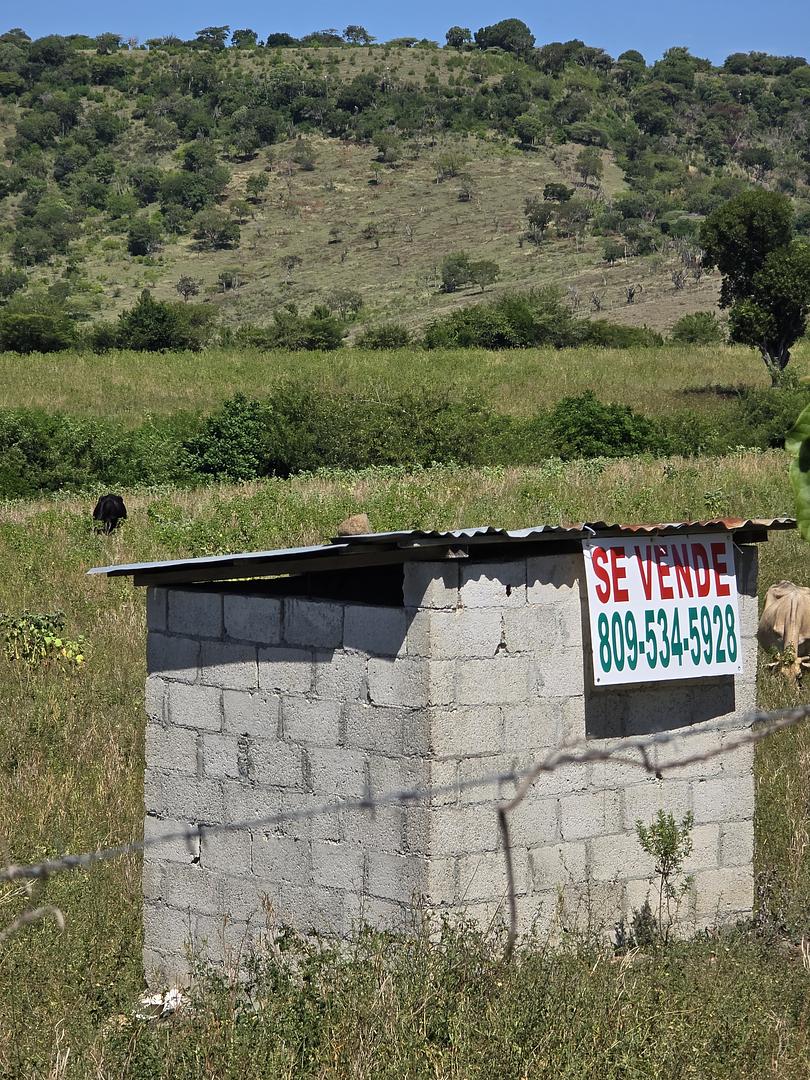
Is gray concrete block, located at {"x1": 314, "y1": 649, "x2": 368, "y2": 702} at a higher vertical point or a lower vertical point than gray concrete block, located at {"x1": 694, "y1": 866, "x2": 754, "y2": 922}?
higher

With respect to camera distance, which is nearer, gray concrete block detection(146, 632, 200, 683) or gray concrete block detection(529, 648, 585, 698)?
gray concrete block detection(529, 648, 585, 698)

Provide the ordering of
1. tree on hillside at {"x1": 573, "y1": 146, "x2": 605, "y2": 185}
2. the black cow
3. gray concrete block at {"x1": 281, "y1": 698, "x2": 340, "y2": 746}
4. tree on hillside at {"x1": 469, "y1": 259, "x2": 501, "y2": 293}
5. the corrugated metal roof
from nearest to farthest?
1. the corrugated metal roof
2. gray concrete block at {"x1": 281, "y1": 698, "x2": 340, "y2": 746}
3. the black cow
4. tree on hillside at {"x1": 469, "y1": 259, "x2": 501, "y2": 293}
5. tree on hillside at {"x1": 573, "y1": 146, "x2": 605, "y2": 185}

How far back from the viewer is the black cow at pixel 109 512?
19.8m

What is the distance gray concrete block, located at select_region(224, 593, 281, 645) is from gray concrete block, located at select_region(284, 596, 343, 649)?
0.24 feet

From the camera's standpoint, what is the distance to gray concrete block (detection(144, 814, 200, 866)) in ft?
24.6

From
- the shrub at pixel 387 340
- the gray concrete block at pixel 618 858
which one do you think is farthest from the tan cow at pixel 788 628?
the shrub at pixel 387 340

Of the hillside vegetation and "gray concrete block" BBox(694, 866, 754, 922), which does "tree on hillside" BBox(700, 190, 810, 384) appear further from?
"gray concrete block" BBox(694, 866, 754, 922)

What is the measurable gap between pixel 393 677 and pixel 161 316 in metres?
53.8

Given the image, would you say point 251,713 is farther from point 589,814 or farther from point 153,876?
point 589,814

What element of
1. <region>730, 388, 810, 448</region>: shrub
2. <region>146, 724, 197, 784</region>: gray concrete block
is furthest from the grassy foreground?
<region>730, 388, 810, 448</region>: shrub

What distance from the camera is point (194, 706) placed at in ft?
24.6

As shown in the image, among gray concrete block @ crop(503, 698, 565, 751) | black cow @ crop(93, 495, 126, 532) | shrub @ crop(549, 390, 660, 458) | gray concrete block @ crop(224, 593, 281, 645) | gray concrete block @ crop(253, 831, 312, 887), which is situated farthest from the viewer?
shrub @ crop(549, 390, 660, 458)

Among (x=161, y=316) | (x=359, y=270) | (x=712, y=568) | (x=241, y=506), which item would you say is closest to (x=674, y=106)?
(x=359, y=270)

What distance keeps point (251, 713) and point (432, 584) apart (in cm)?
136
